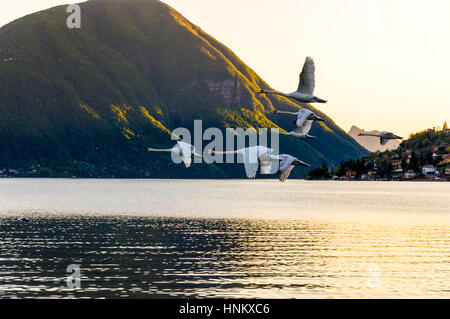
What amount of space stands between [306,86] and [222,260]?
4338cm

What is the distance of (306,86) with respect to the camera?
23.7 m

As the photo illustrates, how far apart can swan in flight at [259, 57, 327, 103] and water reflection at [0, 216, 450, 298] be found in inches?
1042

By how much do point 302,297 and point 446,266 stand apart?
21.6 meters

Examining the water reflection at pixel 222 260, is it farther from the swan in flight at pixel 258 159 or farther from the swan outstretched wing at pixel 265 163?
the swan outstretched wing at pixel 265 163

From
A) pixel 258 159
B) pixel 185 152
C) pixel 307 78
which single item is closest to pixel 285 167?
pixel 258 159

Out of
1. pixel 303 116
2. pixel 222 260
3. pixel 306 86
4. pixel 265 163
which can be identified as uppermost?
pixel 306 86

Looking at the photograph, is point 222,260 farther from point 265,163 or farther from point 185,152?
point 265,163

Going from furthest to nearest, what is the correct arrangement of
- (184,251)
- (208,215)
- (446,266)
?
(208,215), (184,251), (446,266)

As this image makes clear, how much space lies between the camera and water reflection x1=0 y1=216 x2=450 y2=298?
1964 inches

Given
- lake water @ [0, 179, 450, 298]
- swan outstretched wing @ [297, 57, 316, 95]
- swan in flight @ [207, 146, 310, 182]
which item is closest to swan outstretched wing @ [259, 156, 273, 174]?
swan in flight @ [207, 146, 310, 182]

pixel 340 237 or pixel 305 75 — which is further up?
pixel 305 75

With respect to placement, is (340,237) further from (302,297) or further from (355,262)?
(302,297)

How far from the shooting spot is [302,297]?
155 feet
